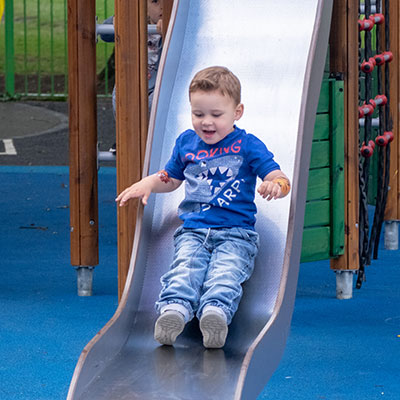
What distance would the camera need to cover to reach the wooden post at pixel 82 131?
17.0ft

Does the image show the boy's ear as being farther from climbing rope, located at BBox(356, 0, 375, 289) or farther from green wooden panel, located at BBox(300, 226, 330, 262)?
climbing rope, located at BBox(356, 0, 375, 289)

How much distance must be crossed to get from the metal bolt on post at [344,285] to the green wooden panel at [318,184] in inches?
17.9

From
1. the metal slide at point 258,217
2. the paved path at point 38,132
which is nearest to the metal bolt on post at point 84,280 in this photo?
the metal slide at point 258,217

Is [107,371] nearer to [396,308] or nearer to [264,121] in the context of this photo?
[264,121]

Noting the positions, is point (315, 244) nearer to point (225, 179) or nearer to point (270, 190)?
point (225, 179)

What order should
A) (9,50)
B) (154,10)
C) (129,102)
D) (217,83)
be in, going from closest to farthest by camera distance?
1. (217,83)
2. (129,102)
3. (154,10)
4. (9,50)

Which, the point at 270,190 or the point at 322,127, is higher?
the point at 322,127

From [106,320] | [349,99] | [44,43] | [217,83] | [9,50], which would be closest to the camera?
[217,83]

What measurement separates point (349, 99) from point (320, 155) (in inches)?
14.5

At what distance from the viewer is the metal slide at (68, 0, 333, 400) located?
334 cm

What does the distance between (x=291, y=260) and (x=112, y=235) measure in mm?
3565

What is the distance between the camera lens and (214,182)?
3980mm

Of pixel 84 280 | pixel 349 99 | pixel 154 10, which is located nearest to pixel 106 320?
pixel 84 280

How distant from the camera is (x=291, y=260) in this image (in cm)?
377
